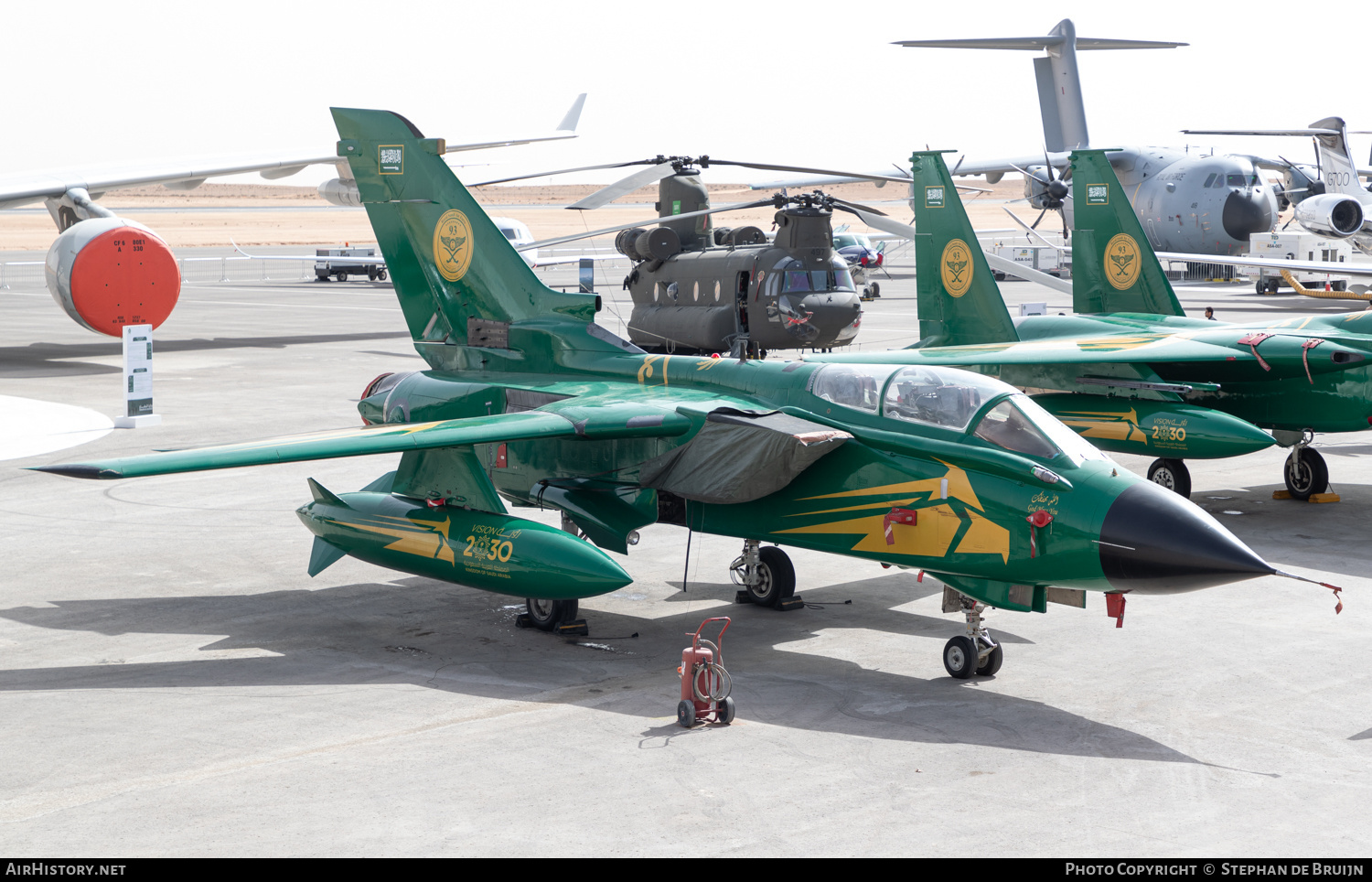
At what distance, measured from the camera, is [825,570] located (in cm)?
1438

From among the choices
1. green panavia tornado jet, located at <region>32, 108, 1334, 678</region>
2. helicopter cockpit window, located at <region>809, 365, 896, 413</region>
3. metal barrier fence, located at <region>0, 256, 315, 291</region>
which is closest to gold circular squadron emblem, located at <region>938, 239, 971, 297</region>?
green panavia tornado jet, located at <region>32, 108, 1334, 678</region>

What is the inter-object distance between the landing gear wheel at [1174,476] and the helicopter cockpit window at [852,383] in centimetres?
783

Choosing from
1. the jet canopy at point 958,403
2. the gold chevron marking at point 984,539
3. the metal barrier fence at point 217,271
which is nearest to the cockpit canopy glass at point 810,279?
the jet canopy at point 958,403

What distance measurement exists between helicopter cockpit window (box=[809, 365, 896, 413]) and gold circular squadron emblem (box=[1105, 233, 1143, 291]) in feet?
32.0

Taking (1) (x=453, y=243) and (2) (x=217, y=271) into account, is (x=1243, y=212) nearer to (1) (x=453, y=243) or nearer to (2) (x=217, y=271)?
(1) (x=453, y=243)

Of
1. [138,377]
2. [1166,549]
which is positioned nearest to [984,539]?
[1166,549]

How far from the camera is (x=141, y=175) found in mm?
30453

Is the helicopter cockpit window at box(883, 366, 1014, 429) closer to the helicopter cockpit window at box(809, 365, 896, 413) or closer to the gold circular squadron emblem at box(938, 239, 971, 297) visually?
the helicopter cockpit window at box(809, 365, 896, 413)

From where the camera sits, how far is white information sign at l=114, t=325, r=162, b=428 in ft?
73.0

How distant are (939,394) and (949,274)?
8.53 metres

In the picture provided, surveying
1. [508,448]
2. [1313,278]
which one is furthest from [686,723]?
[1313,278]

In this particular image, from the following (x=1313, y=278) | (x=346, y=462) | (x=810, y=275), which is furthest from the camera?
(x=1313, y=278)

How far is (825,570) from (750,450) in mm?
3562

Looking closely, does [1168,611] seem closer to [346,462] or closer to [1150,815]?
[1150,815]
